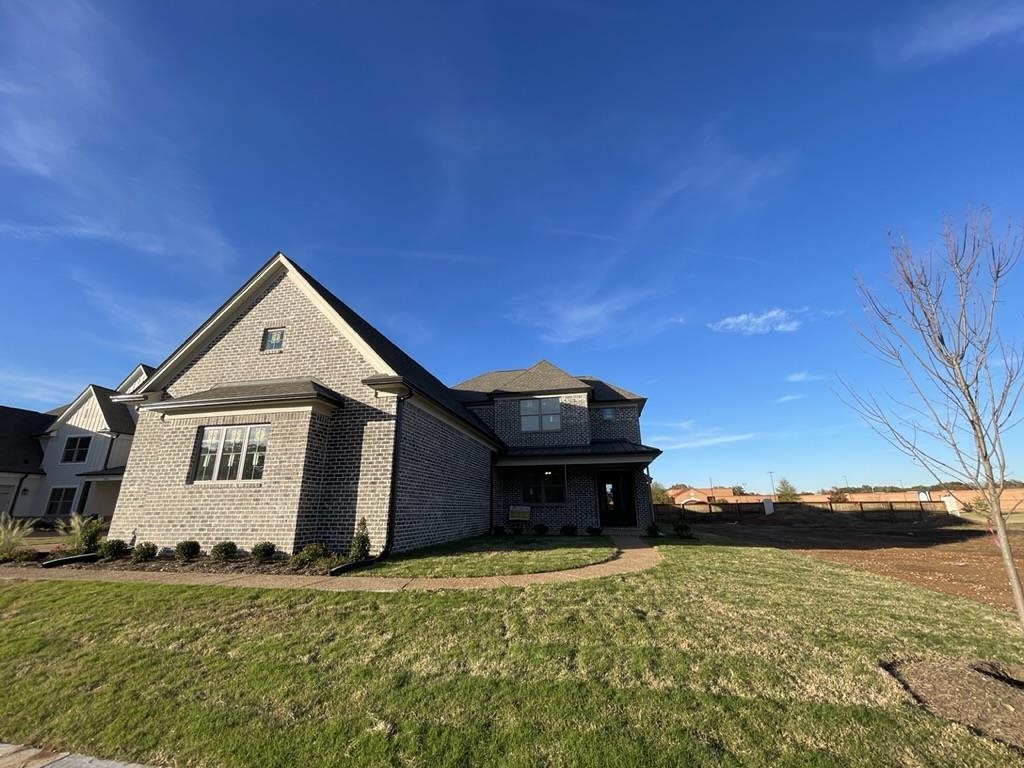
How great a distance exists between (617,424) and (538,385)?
418 centimetres

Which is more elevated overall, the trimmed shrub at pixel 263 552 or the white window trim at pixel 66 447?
the white window trim at pixel 66 447

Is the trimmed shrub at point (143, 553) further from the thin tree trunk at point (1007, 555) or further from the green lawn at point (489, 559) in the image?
the thin tree trunk at point (1007, 555)

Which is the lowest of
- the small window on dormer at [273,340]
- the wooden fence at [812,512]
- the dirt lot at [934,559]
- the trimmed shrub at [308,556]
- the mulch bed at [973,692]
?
the mulch bed at [973,692]

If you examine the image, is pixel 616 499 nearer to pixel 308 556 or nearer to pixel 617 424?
pixel 617 424

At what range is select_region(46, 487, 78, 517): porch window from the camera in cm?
2259

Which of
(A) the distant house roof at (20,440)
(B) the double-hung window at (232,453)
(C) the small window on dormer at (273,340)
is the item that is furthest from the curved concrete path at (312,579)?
(A) the distant house roof at (20,440)

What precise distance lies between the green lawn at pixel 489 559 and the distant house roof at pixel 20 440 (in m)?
25.6

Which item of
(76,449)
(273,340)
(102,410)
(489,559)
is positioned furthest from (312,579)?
(76,449)

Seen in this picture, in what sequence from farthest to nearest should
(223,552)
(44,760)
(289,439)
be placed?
(289,439), (223,552), (44,760)

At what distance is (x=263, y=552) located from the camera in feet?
31.3

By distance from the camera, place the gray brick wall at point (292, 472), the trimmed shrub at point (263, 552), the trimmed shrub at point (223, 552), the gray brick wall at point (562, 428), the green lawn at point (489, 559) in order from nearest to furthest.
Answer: the green lawn at point (489, 559) → the trimmed shrub at point (263, 552) → the trimmed shrub at point (223, 552) → the gray brick wall at point (292, 472) → the gray brick wall at point (562, 428)

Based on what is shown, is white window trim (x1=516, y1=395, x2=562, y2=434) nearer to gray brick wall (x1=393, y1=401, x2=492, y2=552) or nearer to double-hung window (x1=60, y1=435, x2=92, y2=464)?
gray brick wall (x1=393, y1=401, x2=492, y2=552)

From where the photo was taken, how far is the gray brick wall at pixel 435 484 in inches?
445

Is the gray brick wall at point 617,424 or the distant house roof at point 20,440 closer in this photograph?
the gray brick wall at point 617,424
